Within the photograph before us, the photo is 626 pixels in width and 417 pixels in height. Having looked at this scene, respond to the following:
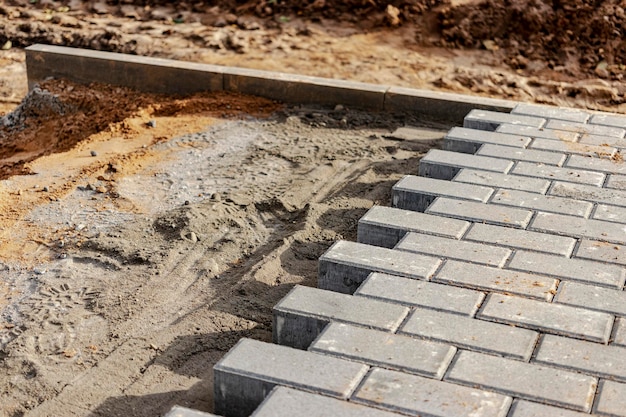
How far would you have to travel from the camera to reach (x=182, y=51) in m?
8.68

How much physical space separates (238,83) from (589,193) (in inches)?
137

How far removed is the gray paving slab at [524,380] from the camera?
114 inches

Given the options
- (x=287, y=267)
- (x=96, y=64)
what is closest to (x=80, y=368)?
(x=287, y=267)

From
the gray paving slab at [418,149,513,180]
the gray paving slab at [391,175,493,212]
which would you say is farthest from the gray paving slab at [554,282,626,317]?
the gray paving slab at [418,149,513,180]

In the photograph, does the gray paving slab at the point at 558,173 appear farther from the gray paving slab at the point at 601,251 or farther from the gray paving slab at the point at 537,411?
the gray paving slab at the point at 537,411

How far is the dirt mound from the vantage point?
855cm

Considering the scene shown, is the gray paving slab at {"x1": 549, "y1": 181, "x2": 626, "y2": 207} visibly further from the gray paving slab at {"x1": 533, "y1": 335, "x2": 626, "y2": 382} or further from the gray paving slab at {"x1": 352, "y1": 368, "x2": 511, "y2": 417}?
the gray paving slab at {"x1": 352, "y1": 368, "x2": 511, "y2": 417}

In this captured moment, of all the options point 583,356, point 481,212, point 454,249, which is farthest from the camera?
point 481,212

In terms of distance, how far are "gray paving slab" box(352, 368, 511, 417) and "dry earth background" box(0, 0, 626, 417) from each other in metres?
0.73

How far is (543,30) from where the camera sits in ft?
28.9

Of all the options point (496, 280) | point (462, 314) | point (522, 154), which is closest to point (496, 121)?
point (522, 154)

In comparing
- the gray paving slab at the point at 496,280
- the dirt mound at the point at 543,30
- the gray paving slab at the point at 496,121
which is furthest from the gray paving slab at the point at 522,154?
the dirt mound at the point at 543,30

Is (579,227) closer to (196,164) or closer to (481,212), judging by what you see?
(481,212)

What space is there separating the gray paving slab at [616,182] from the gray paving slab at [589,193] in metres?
0.06
